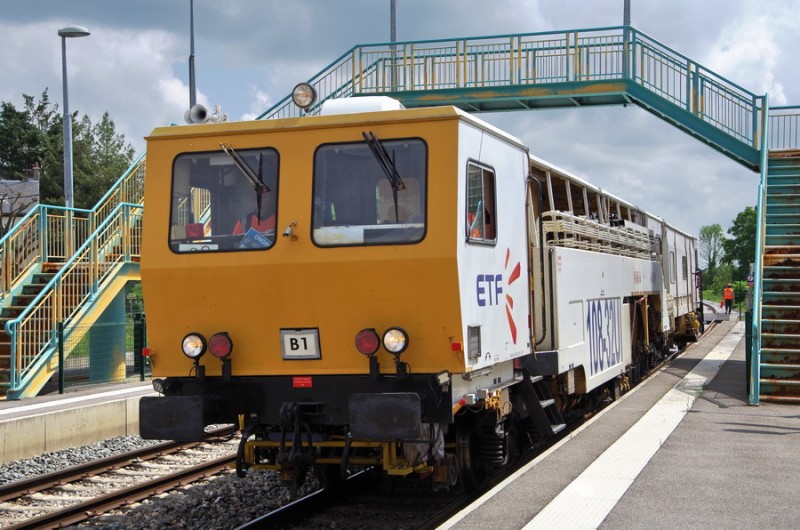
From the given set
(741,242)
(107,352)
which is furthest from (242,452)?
(741,242)

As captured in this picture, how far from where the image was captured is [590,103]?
20250 millimetres

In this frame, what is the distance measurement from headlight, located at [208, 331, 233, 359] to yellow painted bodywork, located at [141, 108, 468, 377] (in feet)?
0.20

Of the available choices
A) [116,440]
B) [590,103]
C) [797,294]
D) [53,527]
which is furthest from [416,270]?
[590,103]

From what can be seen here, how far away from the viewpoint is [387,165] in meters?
7.13

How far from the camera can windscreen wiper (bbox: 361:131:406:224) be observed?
710 centimetres

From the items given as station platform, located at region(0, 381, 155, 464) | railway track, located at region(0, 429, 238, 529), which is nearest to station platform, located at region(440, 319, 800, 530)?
railway track, located at region(0, 429, 238, 529)

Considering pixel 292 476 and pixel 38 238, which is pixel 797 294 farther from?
pixel 38 238

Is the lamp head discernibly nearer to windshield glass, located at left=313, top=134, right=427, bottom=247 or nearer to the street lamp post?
the street lamp post

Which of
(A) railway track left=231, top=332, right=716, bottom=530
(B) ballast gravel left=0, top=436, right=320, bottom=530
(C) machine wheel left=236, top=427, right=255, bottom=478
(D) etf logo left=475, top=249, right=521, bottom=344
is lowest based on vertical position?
(B) ballast gravel left=0, top=436, right=320, bottom=530

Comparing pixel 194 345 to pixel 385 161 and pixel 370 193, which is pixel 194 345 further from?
pixel 385 161

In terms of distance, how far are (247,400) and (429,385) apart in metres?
1.50

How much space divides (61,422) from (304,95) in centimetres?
615

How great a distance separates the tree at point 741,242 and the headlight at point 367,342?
91897 millimetres

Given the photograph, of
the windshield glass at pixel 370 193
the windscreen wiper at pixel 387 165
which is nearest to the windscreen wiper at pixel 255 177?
the windshield glass at pixel 370 193
